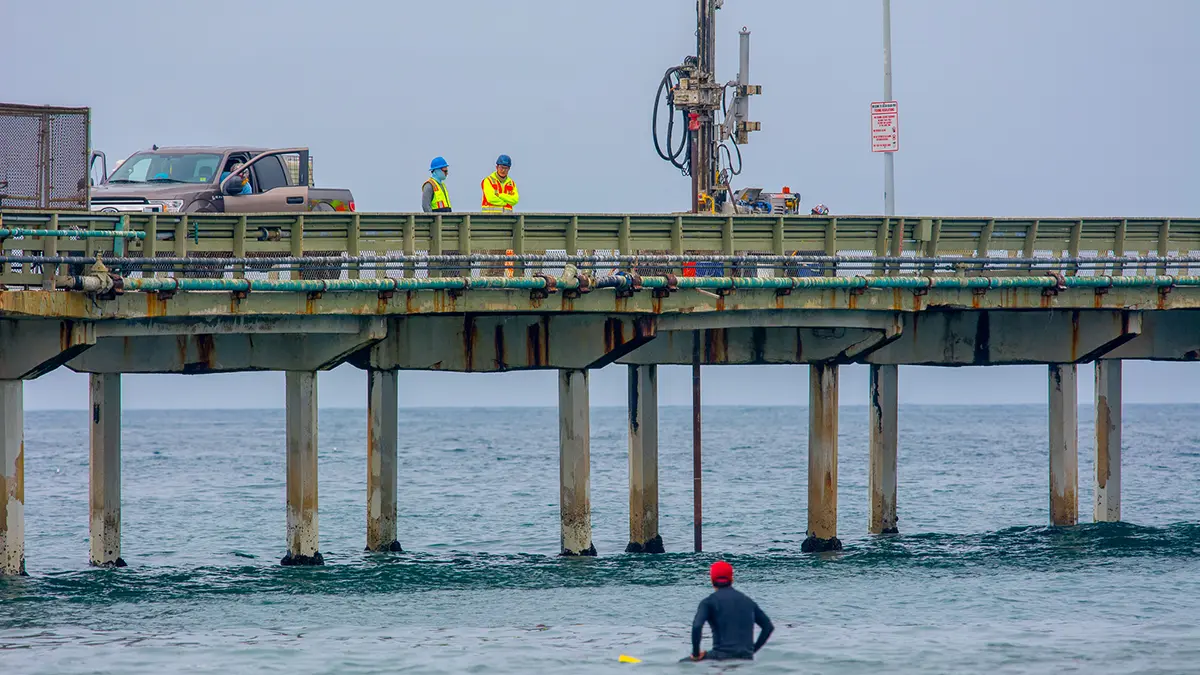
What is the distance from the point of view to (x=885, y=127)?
34281 millimetres

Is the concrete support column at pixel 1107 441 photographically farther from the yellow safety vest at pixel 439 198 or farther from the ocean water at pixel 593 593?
the yellow safety vest at pixel 439 198

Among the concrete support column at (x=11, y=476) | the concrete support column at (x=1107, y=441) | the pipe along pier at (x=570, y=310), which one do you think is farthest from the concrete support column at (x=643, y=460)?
the concrete support column at (x=11, y=476)

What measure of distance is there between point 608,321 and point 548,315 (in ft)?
3.54

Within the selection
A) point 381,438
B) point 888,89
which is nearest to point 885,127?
point 888,89

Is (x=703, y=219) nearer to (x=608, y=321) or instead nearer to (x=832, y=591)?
(x=608, y=321)

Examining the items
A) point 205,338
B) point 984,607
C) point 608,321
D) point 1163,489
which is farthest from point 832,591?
point 1163,489

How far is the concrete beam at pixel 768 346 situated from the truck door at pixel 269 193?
6.47 m

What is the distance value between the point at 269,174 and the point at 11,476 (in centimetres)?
804

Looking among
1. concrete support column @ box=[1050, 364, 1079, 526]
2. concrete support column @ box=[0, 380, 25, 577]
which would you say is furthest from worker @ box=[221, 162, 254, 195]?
concrete support column @ box=[1050, 364, 1079, 526]

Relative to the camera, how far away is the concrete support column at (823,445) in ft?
106

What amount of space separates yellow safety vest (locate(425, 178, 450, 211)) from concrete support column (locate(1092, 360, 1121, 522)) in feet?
52.6

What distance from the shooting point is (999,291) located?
31.9 m

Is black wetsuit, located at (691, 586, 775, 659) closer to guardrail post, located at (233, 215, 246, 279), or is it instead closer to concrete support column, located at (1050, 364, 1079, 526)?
guardrail post, located at (233, 215, 246, 279)

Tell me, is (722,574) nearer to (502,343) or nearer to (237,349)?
(502,343)
